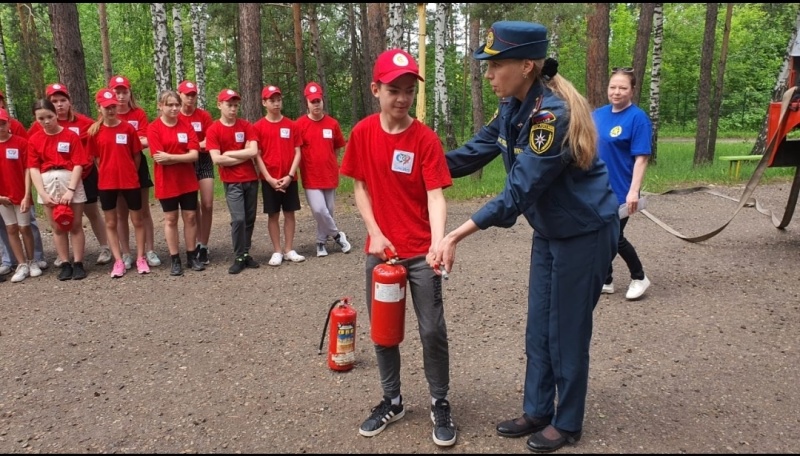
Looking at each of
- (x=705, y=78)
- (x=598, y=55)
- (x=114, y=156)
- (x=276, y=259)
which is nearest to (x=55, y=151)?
(x=114, y=156)

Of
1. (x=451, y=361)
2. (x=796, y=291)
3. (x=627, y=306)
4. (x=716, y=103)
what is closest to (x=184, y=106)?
(x=451, y=361)

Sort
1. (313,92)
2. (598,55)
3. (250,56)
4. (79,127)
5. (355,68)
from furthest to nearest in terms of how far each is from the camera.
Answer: (355,68)
(598,55)
(250,56)
(313,92)
(79,127)

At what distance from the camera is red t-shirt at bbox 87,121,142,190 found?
632 centimetres

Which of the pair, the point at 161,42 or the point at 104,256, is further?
the point at 161,42

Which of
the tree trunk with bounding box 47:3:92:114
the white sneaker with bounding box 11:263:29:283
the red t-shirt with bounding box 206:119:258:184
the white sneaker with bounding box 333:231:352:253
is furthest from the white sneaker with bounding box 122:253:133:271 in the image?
the tree trunk with bounding box 47:3:92:114

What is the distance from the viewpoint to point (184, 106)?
6.83 metres

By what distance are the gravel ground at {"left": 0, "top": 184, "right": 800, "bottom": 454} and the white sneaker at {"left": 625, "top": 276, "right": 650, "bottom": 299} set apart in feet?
0.33

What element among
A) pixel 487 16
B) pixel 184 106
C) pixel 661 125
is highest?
pixel 487 16

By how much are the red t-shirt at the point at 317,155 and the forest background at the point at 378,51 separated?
3730 millimetres

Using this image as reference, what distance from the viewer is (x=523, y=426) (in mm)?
3123

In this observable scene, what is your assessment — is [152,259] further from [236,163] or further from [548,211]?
[548,211]

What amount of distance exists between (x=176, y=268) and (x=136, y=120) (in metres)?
2.06

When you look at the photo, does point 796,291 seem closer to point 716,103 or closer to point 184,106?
point 184,106

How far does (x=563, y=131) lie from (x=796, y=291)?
4.42 meters
